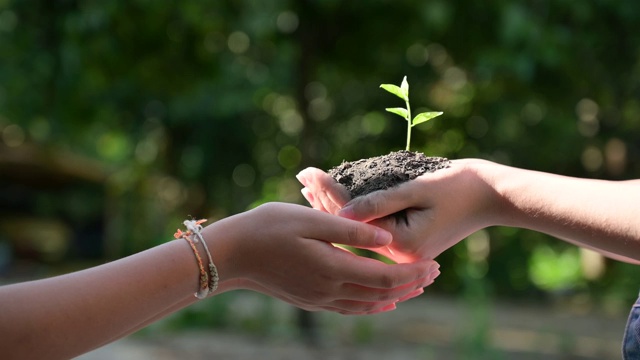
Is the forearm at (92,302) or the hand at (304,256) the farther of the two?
the hand at (304,256)

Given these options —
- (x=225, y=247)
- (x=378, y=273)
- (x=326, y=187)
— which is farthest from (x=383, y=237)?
(x=225, y=247)

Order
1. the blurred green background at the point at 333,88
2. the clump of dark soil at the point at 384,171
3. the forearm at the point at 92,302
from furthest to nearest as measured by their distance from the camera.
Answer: the blurred green background at the point at 333,88 → the clump of dark soil at the point at 384,171 → the forearm at the point at 92,302

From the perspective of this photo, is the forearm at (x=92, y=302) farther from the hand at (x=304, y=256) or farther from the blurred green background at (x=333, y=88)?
the blurred green background at (x=333, y=88)

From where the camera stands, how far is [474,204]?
181 cm

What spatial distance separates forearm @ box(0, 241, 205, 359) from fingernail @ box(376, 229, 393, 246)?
0.38m

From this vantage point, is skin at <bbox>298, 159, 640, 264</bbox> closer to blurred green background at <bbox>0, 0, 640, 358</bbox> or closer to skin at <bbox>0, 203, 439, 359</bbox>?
skin at <bbox>0, 203, 439, 359</bbox>

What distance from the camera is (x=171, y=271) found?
5.21 feet

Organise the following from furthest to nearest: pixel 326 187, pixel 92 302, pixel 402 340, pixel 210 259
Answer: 1. pixel 402 340
2. pixel 326 187
3. pixel 210 259
4. pixel 92 302

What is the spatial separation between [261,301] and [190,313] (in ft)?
2.31

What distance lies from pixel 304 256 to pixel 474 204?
1.34 feet

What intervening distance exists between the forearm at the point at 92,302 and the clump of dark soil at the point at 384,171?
0.46 m

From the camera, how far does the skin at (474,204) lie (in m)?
1.65

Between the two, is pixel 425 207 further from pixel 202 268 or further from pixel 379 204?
pixel 202 268

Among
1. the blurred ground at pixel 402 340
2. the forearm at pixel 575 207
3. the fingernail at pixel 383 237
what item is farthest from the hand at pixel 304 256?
the blurred ground at pixel 402 340
